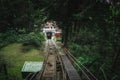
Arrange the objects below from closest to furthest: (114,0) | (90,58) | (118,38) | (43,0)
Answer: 1. (114,0)
2. (118,38)
3. (90,58)
4. (43,0)

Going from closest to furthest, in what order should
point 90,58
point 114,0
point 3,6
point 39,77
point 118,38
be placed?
point 114,0
point 3,6
point 118,38
point 39,77
point 90,58

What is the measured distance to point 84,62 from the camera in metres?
17.1

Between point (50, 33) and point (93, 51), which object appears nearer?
point (93, 51)

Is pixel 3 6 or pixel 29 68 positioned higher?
pixel 3 6

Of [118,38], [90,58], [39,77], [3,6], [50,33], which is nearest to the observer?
[3,6]

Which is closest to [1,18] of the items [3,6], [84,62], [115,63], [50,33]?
[3,6]

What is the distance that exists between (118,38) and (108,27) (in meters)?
1.87

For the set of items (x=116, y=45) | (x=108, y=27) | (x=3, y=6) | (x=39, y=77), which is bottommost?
(x=39, y=77)

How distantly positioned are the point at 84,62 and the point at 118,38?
3.62 metres

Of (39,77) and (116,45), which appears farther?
(39,77)

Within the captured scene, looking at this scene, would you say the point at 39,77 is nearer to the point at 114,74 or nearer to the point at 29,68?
the point at 29,68

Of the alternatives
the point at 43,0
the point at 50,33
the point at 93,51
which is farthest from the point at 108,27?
the point at 50,33

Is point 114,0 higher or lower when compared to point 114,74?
higher

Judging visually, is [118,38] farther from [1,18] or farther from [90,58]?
[1,18]
